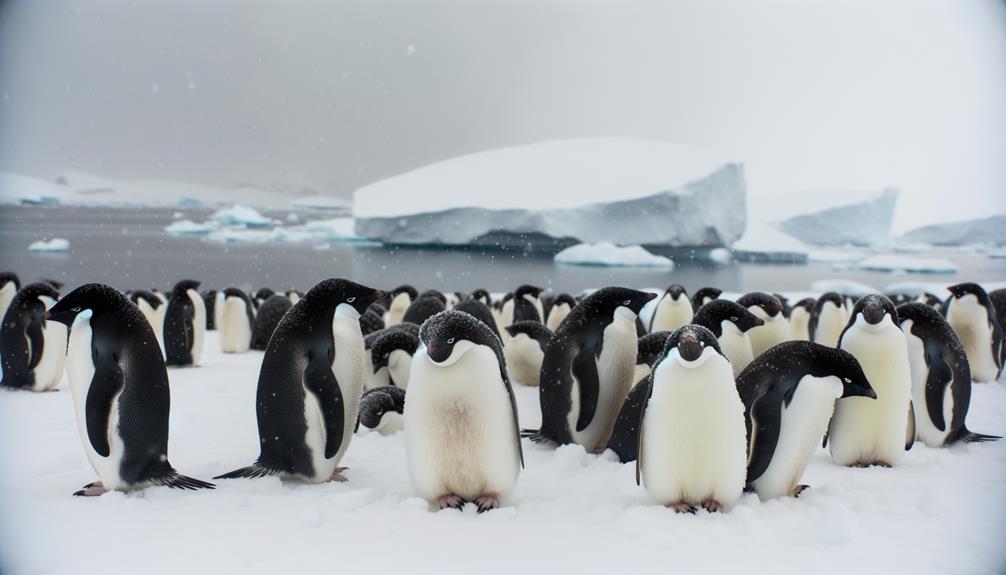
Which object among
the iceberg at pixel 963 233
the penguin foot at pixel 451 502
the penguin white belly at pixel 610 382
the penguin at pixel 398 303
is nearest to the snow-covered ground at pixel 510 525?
the penguin foot at pixel 451 502

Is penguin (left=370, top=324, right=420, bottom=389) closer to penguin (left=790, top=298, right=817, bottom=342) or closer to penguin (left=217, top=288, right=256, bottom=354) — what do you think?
penguin (left=217, top=288, right=256, bottom=354)

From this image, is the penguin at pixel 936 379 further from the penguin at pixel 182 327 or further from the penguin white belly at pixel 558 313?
the penguin at pixel 182 327

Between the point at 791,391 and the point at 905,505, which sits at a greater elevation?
the point at 791,391

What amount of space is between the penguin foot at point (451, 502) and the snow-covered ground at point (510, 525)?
38mm

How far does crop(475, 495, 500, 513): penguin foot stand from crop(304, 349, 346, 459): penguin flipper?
20.8 inches

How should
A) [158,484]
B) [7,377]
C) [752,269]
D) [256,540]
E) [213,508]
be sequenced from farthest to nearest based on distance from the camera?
[752,269] < [7,377] < [158,484] < [213,508] < [256,540]

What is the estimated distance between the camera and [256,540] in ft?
6.41

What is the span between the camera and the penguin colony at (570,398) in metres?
2.15

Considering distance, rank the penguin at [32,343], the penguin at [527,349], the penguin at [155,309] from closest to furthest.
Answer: the penguin at [32,343] < the penguin at [527,349] < the penguin at [155,309]

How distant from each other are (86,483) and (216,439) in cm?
70

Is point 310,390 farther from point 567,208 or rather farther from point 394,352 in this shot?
point 567,208

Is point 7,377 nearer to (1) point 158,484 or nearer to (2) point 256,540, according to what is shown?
(1) point 158,484

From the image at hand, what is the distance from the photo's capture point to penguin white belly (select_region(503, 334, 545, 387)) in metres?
4.54

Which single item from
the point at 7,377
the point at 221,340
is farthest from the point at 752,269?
the point at 7,377
